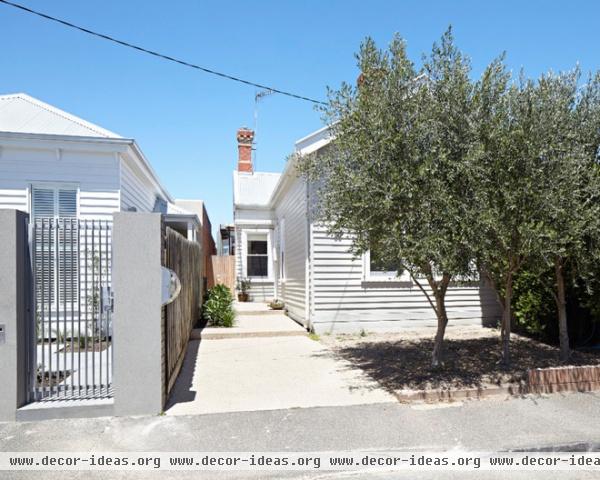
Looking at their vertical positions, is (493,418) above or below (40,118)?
below

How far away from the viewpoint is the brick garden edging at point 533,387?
5711 millimetres

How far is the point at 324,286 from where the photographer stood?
34.2ft

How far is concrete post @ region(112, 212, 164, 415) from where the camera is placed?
508 cm

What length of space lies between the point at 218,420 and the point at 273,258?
12264 mm

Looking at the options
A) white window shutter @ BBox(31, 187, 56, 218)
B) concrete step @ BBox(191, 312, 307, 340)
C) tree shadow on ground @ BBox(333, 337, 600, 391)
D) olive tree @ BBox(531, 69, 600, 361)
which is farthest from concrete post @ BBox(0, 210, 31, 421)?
olive tree @ BBox(531, 69, 600, 361)

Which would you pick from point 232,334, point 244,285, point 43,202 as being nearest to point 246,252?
point 244,285

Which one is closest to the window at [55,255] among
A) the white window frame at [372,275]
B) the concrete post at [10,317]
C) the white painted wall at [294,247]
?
the concrete post at [10,317]

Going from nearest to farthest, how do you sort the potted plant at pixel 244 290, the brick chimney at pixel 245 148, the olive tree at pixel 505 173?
1. the olive tree at pixel 505 173
2. the potted plant at pixel 244 290
3. the brick chimney at pixel 245 148

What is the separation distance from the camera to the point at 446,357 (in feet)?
26.3

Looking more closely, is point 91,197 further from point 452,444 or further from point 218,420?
point 452,444

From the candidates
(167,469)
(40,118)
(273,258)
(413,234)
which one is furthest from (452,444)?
(273,258)

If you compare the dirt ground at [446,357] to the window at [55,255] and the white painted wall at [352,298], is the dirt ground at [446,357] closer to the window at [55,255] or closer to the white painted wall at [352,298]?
the white painted wall at [352,298]

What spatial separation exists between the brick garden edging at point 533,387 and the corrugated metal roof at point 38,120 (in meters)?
8.73

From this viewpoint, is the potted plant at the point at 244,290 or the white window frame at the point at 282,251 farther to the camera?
the potted plant at the point at 244,290
